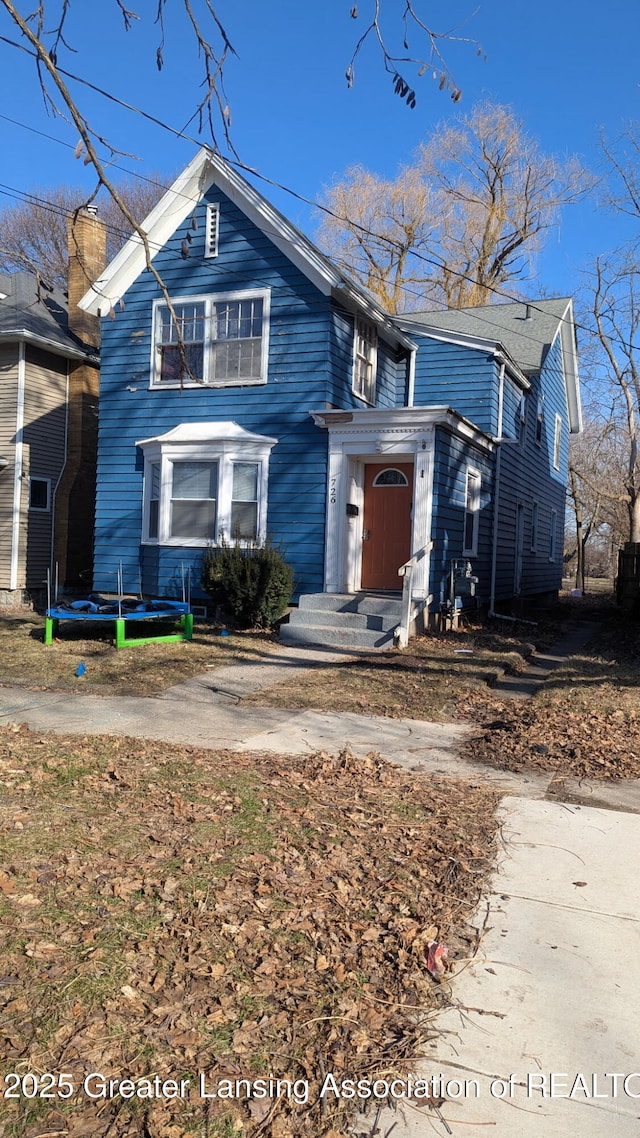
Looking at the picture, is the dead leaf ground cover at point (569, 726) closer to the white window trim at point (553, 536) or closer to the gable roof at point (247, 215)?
the gable roof at point (247, 215)

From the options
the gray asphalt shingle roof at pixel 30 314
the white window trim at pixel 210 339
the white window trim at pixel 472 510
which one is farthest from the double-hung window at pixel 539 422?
the gray asphalt shingle roof at pixel 30 314

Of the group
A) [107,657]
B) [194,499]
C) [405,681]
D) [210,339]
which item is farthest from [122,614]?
[210,339]

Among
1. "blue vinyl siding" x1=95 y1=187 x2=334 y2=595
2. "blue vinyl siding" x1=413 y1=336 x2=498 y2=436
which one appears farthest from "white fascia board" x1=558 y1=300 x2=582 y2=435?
"blue vinyl siding" x1=95 y1=187 x2=334 y2=595

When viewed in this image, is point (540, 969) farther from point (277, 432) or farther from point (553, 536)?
point (553, 536)

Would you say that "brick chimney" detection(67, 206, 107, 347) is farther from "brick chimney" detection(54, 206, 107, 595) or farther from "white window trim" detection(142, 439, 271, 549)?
"white window trim" detection(142, 439, 271, 549)

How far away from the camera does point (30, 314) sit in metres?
18.1

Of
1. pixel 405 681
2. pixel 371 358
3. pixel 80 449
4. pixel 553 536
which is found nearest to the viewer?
pixel 405 681

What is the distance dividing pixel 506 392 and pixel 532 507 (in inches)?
201

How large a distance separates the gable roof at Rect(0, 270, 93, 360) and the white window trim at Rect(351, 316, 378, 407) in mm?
6317

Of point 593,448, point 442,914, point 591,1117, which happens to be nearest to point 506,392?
point 442,914

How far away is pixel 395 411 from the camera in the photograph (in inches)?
499

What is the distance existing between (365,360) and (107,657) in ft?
26.5

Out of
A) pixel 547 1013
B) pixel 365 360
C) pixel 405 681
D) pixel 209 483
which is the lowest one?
pixel 547 1013

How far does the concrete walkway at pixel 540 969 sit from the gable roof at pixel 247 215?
9.33 metres
